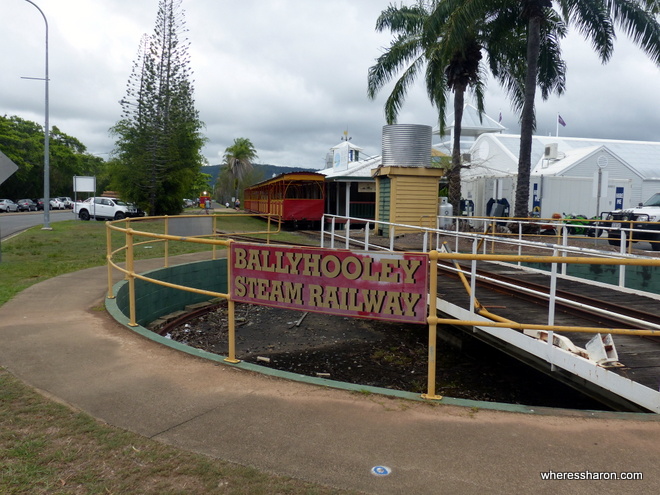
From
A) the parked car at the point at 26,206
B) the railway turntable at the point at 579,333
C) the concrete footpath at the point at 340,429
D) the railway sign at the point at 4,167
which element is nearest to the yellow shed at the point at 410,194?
the railway turntable at the point at 579,333

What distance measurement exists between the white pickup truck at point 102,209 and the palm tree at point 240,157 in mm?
49301

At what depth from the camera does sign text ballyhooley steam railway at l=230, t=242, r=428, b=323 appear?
448 cm

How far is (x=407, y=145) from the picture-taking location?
21453mm

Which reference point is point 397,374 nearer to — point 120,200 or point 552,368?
point 552,368

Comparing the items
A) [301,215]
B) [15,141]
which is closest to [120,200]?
[301,215]

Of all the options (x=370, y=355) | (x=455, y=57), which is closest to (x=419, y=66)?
(x=455, y=57)

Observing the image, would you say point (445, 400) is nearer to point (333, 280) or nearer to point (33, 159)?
point (333, 280)

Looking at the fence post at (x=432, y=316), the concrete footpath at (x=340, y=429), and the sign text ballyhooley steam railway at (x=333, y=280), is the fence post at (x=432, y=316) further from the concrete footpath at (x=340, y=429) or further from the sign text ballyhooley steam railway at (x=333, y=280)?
the concrete footpath at (x=340, y=429)

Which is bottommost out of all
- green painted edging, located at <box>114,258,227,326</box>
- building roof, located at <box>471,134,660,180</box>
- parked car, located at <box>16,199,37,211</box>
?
green painted edging, located at <box>114,258,227,326</box>

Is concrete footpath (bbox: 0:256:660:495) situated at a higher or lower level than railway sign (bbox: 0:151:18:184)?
lower

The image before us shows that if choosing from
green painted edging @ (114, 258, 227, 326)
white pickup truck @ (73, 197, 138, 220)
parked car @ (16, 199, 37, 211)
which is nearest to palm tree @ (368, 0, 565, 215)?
green painted edging @ (114, 258, 227, 326)

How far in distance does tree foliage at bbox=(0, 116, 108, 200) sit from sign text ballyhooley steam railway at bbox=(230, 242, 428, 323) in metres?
58.5

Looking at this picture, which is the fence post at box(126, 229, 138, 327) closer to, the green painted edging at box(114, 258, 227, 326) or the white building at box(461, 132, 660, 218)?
the green painted edging at box(114, 258, 227, 326)

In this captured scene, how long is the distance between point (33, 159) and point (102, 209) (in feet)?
111
